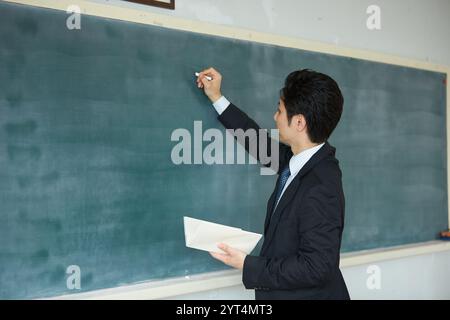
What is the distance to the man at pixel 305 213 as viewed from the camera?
1.30 m

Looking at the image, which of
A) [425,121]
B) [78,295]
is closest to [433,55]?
[425,121]

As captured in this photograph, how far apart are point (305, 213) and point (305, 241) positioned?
3.2 inches

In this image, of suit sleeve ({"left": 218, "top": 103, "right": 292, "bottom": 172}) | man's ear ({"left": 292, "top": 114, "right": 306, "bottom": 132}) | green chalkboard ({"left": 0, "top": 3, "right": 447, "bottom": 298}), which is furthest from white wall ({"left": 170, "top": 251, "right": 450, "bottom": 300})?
man's ear ({"left": 292, "top": 114, "right": 306, "bottom": 132})

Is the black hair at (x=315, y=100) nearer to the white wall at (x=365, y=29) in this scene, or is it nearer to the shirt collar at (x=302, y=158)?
the shirt collar at (x=302, y=158)

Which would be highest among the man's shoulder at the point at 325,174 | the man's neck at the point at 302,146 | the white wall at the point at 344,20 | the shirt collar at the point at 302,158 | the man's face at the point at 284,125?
the white wall at the point at 344,20

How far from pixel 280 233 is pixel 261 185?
61 cm

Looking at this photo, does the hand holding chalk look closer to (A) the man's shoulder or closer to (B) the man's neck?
(B) the man's neck

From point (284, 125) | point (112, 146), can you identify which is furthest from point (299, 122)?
point (112, 146)

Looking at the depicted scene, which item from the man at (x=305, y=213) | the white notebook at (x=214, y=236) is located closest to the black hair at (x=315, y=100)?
the man at (x=305, y=213)

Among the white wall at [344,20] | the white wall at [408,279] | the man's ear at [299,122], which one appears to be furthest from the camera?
the white wall at [408,279]

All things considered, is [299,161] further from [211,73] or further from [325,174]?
[211,73]

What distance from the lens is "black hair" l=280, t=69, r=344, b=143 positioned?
1.35 metres

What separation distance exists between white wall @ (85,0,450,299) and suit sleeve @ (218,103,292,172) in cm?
41

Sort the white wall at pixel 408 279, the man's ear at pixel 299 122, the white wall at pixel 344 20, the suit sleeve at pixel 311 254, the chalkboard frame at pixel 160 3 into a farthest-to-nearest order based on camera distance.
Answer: the white wall at pixel 408 279 < the white wall at pixel 344 20 < the chalkboard frame at pixel 160 3 < the man's ear at pixel 299 122 < the suit sleeve at pixel 311 254
